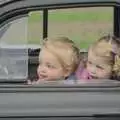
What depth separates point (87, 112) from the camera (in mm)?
3566

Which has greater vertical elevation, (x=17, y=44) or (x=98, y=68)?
(x=17, y=44)

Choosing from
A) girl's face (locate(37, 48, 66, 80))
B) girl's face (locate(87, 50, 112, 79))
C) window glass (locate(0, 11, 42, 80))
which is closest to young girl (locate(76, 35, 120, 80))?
girl's face (locate(87, 50, 112, 79))

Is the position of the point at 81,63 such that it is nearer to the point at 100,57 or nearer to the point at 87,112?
the point at 100,57

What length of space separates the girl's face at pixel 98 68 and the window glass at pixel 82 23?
182mm

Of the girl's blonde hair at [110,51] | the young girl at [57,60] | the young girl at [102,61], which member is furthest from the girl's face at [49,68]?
the girl's blonde hair at [110,51]

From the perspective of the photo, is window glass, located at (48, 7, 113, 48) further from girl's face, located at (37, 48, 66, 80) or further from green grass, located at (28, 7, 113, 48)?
girl's face, located at (37, 48, 66, 80)

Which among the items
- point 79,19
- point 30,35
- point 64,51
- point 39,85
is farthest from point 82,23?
point 39,85

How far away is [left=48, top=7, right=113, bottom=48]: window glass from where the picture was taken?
3.83m

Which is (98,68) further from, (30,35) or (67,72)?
(30,35)

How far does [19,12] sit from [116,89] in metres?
0.67

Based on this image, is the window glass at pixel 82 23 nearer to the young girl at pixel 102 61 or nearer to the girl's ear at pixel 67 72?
the young girl at pixel 102 61

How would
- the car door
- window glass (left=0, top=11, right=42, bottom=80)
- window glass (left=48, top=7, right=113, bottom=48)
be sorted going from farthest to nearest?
window glass (left=48, top=7, right=113, bottom=48)
window glass (left=0, top=11, right=42, bottom=80)
the car door

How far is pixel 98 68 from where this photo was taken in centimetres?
391

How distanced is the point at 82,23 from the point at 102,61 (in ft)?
2.13
